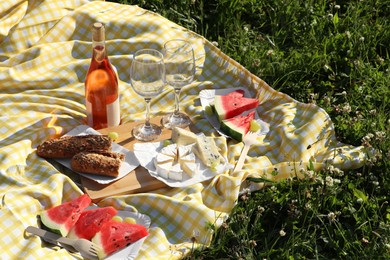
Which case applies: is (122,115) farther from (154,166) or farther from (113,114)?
(154,166)

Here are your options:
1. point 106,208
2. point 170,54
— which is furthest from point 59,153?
point 170,54

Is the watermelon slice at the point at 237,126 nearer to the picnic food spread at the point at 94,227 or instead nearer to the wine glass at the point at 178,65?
the wine glass at the point at 178,65

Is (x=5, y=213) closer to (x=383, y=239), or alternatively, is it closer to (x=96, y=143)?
(x=96, y=143)

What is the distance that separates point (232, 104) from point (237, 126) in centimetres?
20

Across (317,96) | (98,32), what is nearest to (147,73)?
(98,32)

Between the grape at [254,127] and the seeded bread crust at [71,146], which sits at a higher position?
the seeded bread crust at [71,146]

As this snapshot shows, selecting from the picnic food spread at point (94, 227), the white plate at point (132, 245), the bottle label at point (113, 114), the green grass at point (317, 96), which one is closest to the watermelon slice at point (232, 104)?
the green grass at point (317, 96)

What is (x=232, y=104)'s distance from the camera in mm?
4824

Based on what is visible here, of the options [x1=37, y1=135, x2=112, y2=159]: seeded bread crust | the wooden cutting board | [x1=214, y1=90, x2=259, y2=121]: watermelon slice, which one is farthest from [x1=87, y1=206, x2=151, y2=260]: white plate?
[x1=214, y1=90, x2=259, y2=121]: watermelon slice

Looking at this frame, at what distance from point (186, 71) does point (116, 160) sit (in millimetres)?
724

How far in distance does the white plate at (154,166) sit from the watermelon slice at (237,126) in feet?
0.82

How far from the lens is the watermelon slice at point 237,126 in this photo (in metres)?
4.64

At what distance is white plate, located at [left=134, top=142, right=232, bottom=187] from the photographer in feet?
13.9

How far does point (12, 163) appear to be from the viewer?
4.28 m
